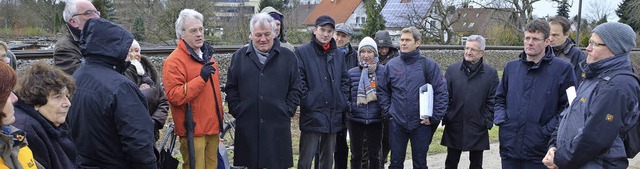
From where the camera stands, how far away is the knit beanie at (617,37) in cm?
348

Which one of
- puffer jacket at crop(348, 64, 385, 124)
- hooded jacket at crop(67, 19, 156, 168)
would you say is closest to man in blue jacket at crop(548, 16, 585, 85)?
puffer jacket at crop(348, 64, 385, 124)

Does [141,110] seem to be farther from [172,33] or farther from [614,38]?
[172,33]

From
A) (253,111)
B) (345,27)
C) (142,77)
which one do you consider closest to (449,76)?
(345,27)

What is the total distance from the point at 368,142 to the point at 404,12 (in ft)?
121

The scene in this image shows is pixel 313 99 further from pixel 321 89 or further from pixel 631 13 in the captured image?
pixel 631 13

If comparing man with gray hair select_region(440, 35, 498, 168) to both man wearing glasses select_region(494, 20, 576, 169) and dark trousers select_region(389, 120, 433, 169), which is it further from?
man wearing glasses select_region(494, 20, 576, 169)

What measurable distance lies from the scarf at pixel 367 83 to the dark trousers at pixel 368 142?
0.29 m

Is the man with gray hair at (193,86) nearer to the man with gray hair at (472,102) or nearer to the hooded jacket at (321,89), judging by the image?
the hooded jacket at (321,89)

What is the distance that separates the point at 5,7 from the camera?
37.0 m

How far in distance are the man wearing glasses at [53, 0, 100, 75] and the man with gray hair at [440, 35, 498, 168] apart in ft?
11.2

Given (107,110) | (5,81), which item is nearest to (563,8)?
(107,110)

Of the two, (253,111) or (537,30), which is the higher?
(537,30)

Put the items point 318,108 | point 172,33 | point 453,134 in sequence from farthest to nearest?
point 172,33
point 453,134
point 318,108

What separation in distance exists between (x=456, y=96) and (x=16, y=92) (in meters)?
3.99
